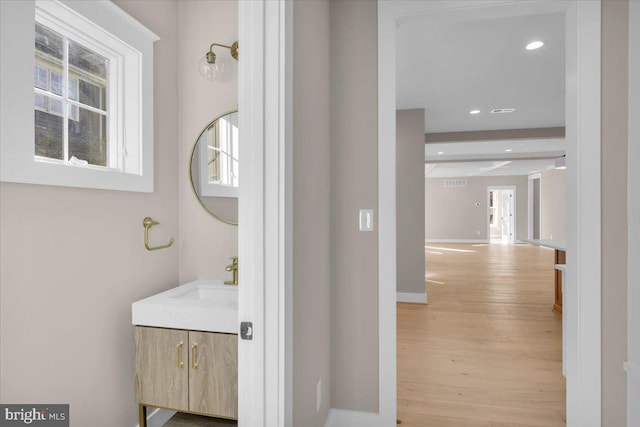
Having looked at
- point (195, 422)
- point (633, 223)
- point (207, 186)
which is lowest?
point (195, 422)

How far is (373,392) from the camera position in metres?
1.83

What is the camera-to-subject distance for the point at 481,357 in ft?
9.28

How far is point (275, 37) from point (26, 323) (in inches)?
56.1

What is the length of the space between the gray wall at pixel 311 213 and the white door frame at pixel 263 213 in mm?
167

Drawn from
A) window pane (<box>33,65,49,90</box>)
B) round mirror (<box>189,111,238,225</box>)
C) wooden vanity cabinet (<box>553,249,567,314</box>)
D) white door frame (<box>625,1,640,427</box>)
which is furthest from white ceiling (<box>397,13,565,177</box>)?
wooden vanity cabinet (<box>553,249,567,314</box>)

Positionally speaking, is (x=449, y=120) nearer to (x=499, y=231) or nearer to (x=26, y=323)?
(x=26, y=323)

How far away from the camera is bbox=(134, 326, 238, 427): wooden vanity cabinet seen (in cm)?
160

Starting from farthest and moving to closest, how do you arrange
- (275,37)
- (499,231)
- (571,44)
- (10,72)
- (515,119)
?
(499,231) < (515,119) < (571,44) < (10,72) < (275,37)

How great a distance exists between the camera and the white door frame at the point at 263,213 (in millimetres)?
1029

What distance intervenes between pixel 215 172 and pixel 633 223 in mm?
2214

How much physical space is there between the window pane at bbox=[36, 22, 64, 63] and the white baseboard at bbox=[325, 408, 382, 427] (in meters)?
2.17

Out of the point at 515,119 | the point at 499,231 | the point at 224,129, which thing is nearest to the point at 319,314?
the point at 224,129

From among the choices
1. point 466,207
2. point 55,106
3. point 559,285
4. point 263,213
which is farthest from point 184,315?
point 466,207

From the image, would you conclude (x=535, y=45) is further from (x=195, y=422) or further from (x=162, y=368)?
(x=195, y=422)
